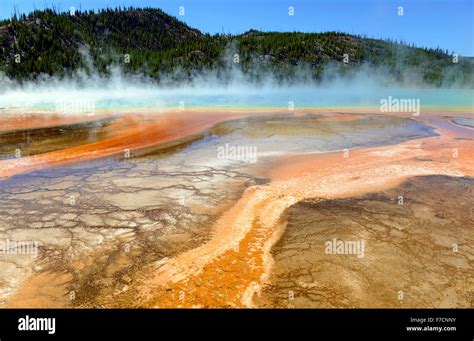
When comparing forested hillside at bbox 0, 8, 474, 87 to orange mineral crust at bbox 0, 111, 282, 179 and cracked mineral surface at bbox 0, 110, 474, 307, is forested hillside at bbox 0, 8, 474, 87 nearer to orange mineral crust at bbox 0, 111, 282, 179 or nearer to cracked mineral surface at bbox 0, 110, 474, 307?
orange mineral crust at bbox 0, 111, 282, 179

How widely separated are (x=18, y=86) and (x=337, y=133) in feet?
172

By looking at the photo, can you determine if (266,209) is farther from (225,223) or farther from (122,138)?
(122,138)

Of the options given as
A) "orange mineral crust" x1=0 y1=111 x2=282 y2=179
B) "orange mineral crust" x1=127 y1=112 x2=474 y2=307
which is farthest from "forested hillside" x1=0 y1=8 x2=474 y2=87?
"orange mineral crust" x1=127 y1=112 x2=474 y2=307

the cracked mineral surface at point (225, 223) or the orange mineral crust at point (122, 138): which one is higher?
the orange mineral crust at point (122, 138)

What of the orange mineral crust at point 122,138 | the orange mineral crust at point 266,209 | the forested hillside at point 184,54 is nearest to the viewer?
the orange mineral crust at point 266,209

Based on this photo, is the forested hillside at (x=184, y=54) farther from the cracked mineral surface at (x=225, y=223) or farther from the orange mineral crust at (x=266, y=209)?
the cracked mineral surface at (x=225, y=223)

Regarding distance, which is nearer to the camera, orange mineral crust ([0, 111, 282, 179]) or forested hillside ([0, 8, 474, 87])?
orange mineral crust ([0, 111, 282, 179])

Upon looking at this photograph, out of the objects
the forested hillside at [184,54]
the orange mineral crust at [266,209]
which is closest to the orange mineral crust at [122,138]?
the orange mineral crust at [266,209]

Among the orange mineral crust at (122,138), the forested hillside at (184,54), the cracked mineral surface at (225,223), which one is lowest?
the cracked mineral surface at (225,223)

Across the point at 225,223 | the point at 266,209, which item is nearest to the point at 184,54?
the point at 266,209

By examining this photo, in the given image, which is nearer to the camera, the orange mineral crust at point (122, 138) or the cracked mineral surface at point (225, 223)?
the cracked mineral surface at point (225, 223)
